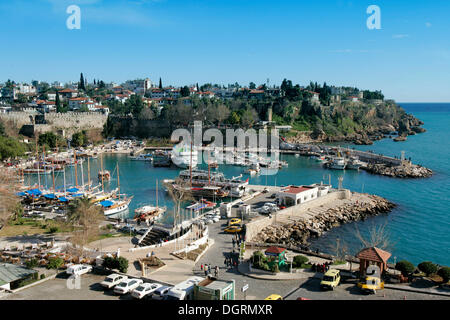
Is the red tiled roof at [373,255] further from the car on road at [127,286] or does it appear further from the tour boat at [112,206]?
the tour boat at [112,206]

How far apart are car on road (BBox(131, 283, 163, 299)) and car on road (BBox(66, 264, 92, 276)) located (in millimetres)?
3407

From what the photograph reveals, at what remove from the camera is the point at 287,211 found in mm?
30391

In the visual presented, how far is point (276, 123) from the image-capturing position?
89.8m

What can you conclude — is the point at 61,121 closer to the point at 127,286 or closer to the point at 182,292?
the point at 127,286

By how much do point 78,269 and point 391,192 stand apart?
3566 cm

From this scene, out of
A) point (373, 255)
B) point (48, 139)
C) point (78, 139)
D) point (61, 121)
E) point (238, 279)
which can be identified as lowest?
point (238, 279)

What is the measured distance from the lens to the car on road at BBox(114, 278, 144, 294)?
47.8ft

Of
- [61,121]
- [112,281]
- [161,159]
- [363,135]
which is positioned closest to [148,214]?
[112,281]

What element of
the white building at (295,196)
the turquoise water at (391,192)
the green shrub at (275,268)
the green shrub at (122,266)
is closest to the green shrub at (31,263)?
the green shrub at (122,266)

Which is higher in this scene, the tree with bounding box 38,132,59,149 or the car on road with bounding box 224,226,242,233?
the tree with bounding box 38,132,59,149

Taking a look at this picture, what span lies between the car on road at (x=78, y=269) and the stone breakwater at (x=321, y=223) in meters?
11.7

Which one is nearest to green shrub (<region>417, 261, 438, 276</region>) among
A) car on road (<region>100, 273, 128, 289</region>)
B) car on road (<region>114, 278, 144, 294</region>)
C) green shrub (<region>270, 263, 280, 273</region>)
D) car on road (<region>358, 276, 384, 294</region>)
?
car on road (<region>358, 276, 384, 294</region>)

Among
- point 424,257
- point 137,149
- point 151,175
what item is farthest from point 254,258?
point 137,149

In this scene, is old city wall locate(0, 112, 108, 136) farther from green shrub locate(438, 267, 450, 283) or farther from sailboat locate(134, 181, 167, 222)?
green shrub locate(438, 267, 450, 283)
